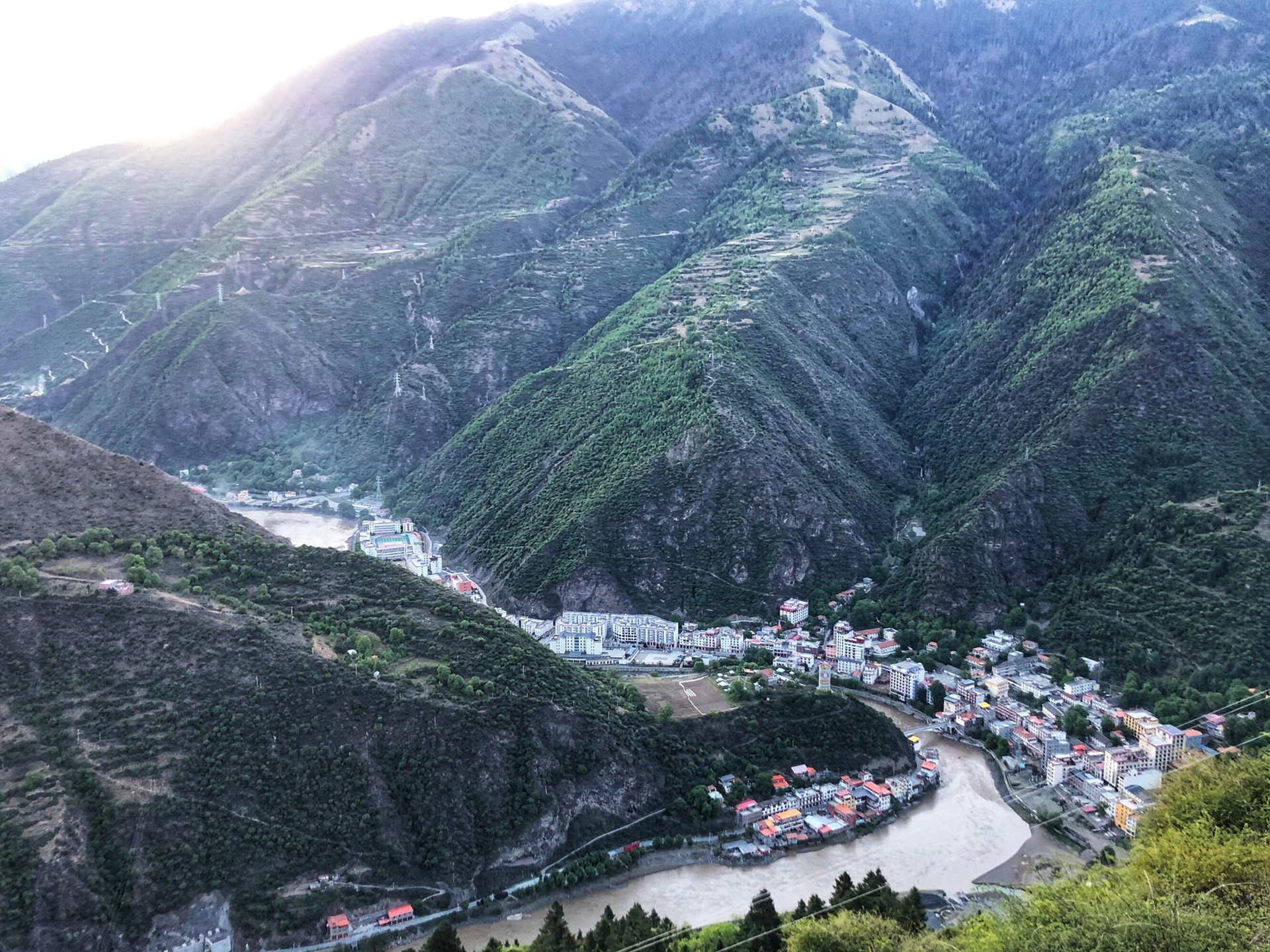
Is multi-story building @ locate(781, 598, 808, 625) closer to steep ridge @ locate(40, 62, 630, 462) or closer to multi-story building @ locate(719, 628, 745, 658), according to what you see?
multi-story building @ locate(719, 628, 745, 658)

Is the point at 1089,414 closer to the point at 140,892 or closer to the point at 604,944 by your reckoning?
Answer: the point at 604,944

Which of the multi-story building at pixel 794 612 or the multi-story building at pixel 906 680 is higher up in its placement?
the multi-story building at pixel 794 612

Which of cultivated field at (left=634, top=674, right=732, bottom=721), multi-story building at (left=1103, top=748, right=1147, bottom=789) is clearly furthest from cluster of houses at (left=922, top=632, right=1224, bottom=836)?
cultivated field at (left=634, top=674, right=732, bottom=721)

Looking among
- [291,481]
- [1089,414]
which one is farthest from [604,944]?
[291,481]

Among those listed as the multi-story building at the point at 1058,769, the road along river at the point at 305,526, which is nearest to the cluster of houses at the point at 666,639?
the multi-story building at the point at 1058,769

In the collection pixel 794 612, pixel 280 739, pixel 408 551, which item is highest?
pixel 280 739

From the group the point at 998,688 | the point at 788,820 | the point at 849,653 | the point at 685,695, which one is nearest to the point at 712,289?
the point at 849,653

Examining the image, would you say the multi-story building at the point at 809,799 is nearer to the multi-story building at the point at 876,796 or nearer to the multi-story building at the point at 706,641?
the multi-story building at the point at 876,796

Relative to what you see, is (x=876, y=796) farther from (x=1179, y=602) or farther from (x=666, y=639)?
(x=1179, y=602)

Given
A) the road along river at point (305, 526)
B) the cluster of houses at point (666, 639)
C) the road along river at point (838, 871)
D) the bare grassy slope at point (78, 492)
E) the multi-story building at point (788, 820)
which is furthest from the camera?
the road along river at point (305, 526)
